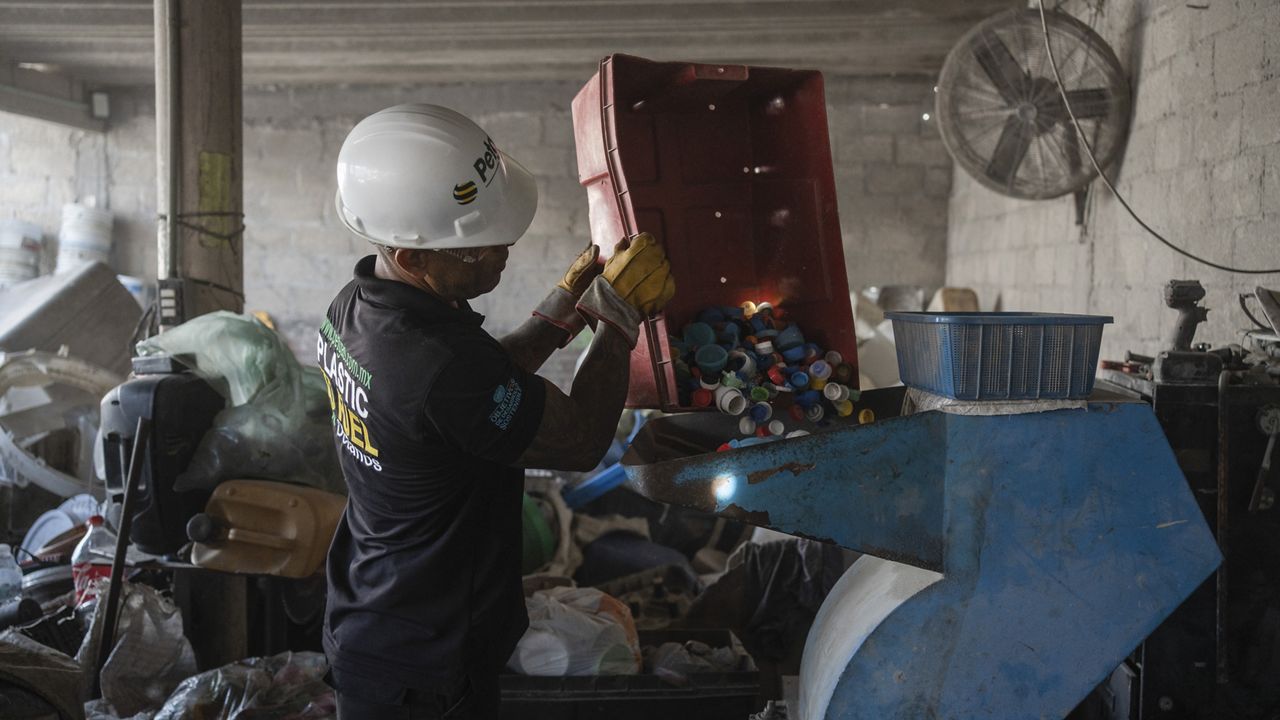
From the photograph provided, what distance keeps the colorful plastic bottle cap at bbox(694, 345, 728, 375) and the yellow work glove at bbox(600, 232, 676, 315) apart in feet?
0.68

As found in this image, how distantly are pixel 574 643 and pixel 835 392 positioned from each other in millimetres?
1123

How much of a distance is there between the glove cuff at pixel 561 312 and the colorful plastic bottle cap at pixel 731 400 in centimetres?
31

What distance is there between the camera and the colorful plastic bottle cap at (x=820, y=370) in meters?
1.91

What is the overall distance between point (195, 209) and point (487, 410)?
2225 millimetres

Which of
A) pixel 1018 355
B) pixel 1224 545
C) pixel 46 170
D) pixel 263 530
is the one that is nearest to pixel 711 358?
pixel 1018 355

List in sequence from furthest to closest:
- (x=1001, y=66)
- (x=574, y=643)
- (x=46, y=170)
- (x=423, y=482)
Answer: (x=46, y=170)
(x=1001, y=66)
(x=574, y=643)
(x=423, y=482)

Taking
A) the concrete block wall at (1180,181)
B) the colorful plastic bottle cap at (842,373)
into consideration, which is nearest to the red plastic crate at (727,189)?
the colorful plastic bottle cap at (842,373)

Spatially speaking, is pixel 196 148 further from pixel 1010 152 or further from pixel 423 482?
pixel 1010 152

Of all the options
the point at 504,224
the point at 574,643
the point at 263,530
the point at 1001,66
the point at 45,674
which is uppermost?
the point at 1001,66

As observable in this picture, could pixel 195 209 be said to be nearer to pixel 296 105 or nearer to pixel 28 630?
pixel 28 630

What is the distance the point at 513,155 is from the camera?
22.5 ft

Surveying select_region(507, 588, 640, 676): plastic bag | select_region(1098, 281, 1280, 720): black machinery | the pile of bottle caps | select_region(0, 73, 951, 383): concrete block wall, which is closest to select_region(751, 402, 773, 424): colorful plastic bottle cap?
the pile of bottle caps

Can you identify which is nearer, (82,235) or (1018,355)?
(1018,355)

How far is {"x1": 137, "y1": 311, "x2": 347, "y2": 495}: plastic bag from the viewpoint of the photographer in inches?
111
